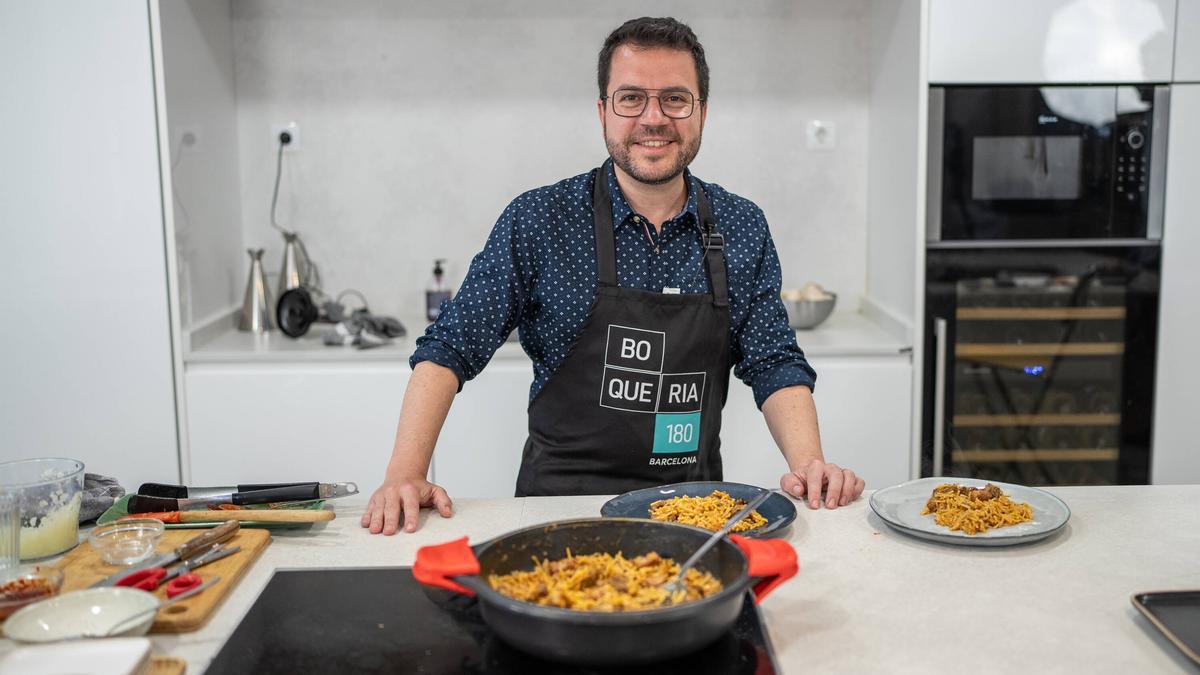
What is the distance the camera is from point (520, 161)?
10.5 feet

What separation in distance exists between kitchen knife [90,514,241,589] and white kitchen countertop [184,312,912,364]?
52.8 inches

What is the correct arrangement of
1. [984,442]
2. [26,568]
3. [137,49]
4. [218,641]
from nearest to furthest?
1. [218,641]
2. [26,568]
3. [137,49]
4. [984,442]

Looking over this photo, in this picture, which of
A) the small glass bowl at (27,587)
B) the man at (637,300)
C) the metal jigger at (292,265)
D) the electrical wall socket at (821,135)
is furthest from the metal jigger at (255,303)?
the small glass bowl at (27,587)

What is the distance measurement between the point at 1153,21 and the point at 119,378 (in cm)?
277

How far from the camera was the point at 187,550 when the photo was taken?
4.13 feet

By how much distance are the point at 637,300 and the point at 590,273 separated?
0.34ft

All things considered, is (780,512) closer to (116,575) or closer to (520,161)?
(116,575)

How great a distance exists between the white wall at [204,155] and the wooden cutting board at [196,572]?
147 cm

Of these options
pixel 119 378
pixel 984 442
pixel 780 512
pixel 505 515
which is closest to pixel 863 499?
pixel 780 512

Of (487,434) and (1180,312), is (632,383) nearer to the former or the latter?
(487,434)

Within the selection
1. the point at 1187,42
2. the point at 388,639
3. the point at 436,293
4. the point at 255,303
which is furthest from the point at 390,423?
the point at 1187,42

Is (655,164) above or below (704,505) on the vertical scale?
above

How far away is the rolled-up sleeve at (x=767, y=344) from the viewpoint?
1859 millimetres

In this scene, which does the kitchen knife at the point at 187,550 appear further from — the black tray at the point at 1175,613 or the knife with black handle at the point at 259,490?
the black tray at the point at 1175,613
